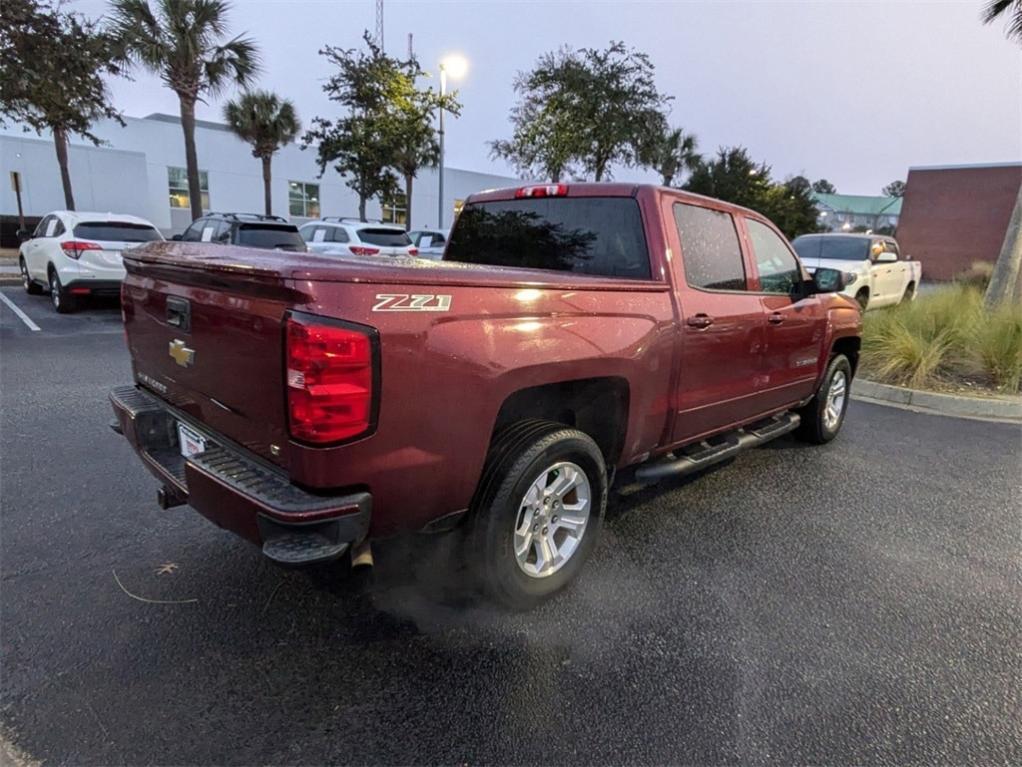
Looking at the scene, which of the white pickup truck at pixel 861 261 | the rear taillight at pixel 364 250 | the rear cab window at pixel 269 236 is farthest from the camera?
the rear taillight at pixel 364 250

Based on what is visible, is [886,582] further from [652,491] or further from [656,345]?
[656,345]

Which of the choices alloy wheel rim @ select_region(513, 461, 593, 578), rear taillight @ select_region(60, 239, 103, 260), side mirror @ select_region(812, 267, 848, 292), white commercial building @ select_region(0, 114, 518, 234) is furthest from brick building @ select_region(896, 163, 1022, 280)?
rear taillight @ select_region(60, 239, 103, 260)

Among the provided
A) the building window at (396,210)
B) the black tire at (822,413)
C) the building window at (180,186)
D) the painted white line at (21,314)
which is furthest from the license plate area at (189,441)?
the building window at (180,186)

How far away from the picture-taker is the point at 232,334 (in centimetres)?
224

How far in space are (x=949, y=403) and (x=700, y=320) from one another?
523cm

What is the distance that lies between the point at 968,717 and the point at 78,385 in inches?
292

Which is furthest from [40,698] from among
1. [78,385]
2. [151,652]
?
[78,385]

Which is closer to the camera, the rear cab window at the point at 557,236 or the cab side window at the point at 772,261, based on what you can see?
the rear cab window at the point at 557,236

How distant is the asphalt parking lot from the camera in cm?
207

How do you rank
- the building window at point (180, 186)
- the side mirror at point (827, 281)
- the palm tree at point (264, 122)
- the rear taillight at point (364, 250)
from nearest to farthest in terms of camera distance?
the side mirror at point (827, 281) < the rear taillight at point (364, 250) < the palm tree at point (264, 122) < the building window at point (180, 186)

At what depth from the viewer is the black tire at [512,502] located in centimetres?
253

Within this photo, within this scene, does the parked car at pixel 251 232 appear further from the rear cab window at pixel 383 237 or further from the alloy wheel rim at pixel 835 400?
the alloy wheel rim at pixel 835 400

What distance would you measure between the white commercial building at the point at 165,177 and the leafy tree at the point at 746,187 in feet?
47.3

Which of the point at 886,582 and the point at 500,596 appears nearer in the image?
the point at 500,596
